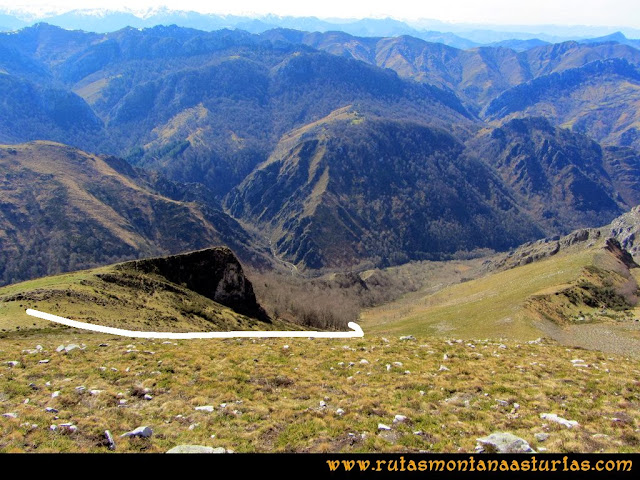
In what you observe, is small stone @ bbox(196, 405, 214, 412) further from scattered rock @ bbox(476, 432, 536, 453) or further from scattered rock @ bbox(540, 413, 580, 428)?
scattered rock @ bbox(540, 413, 580, 428)

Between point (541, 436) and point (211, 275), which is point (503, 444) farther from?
point (211, 275)

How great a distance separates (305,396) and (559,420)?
13135mm

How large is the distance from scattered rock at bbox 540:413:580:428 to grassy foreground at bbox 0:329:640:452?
47 cm

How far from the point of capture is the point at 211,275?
290 feet

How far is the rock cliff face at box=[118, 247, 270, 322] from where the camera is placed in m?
79.7

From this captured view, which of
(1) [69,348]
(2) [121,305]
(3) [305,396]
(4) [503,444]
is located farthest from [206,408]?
(2) [121,305]

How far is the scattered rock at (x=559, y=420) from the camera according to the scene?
65.7 feet

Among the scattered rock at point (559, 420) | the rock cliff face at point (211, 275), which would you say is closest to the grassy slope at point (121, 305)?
the rock cliff face at point (211, 275)

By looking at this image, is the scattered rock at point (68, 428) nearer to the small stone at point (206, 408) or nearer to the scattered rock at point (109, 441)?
the scattered rock at point (109, 441)

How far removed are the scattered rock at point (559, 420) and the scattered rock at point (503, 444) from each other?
13.9ft

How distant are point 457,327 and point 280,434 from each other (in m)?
85.8

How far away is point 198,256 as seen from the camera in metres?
88.1
